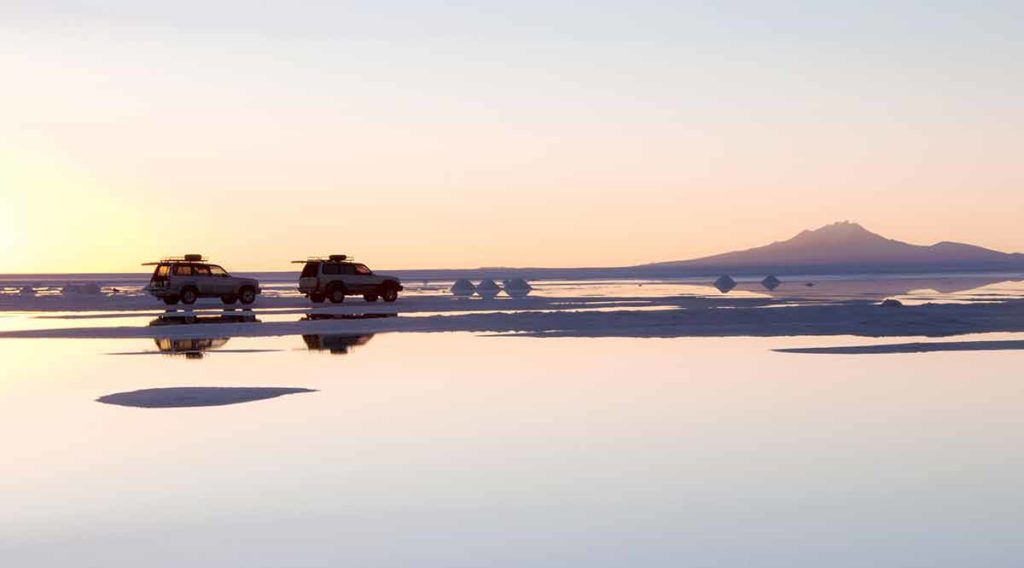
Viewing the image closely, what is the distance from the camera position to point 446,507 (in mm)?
9859

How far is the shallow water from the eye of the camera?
8.55 metres

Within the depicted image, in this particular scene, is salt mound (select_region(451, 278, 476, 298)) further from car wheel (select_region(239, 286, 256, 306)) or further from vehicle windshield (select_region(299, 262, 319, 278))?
car wheel (select_region(239, 286, 256, 306))

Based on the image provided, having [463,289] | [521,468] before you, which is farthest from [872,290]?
[521,468]

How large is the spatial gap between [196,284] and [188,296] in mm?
666

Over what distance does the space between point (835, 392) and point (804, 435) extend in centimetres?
464

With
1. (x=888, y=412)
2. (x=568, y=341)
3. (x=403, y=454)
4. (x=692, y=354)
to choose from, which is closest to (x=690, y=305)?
(x=568, y=341)

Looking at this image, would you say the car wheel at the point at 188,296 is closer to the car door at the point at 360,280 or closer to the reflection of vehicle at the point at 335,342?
the car door at the point at 360,280

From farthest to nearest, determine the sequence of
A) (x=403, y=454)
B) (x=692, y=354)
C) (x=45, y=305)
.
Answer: (x=45, y=305) → (x=692, y=354) → (x=403, y=454)

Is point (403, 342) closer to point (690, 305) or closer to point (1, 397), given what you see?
point (1, 397)

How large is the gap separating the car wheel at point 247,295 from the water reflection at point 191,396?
3948cm

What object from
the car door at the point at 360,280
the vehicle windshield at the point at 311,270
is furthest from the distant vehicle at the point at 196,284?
the car door at the point at 360,280

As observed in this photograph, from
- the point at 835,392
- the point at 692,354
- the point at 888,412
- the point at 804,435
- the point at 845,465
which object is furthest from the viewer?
the point at 692,354

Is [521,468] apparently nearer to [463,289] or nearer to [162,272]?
[162,272]

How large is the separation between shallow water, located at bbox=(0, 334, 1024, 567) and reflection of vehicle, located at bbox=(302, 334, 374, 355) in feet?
19.0
